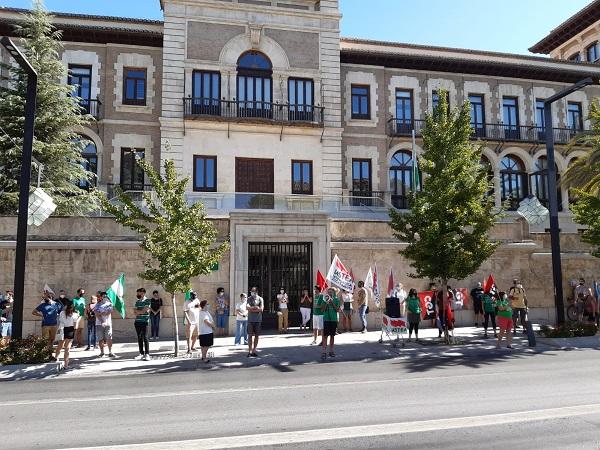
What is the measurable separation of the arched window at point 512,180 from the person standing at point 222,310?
67.2 feet

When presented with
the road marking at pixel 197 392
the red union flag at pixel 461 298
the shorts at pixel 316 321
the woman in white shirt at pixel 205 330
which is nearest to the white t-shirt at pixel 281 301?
the shorts at pixel 316 321

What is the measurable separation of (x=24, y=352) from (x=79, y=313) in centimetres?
293

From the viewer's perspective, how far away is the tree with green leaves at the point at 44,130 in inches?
762

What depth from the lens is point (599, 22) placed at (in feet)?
122

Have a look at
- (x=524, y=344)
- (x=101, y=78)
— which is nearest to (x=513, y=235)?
(x=524, y=344)

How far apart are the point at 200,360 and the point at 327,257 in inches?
284

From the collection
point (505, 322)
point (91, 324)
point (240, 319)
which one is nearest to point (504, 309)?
point (505, 322)

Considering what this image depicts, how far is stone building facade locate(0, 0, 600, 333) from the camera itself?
1870 centimetres

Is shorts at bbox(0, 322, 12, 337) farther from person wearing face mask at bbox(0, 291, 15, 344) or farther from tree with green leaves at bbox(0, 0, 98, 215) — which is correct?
tree with green leaves at bbox(0, 0, 98, 215)

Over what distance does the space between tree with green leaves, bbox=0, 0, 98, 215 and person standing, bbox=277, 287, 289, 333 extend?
8728 millimetres

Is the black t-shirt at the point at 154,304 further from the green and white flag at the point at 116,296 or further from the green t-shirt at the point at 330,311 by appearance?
the green t-shirt at the point at 330,311

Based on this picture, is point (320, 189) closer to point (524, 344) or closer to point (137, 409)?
point (524, 344)

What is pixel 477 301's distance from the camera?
1869cm

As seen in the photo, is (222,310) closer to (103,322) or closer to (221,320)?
(221,320)
